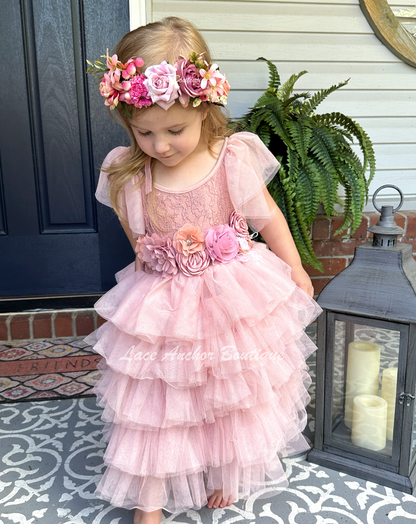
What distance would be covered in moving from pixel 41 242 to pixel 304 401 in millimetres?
1627

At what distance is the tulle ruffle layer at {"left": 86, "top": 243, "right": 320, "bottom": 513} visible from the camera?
992 mm

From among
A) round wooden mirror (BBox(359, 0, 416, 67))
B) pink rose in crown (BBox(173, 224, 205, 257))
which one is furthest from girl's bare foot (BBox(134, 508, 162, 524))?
round wooden mirror (BBox(359, 0, 416, 67))

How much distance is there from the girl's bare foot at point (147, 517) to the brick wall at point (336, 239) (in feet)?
4.72

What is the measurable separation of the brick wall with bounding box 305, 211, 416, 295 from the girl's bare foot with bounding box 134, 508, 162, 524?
A: 1438mm

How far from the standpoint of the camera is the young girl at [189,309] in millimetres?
984

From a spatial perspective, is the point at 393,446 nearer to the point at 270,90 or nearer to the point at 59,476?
the point at 59,476

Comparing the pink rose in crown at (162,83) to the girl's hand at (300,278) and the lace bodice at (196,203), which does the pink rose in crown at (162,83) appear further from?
the girl's hand at (300,278)

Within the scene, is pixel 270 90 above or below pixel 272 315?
above

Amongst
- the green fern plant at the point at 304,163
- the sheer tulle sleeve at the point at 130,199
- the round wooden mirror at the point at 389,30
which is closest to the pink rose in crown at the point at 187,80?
the sheer tulle sleeve at the point at 130,199

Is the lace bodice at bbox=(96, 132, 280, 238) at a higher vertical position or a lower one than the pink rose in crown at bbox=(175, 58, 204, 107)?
lower

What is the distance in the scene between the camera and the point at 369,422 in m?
1.19

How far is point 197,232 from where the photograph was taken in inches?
42.7

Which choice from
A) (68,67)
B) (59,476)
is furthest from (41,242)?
(59,476)

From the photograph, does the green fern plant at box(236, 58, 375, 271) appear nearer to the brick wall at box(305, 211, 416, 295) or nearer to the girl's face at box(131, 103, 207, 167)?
the brick wall at box(305, 211, 416, 295)
